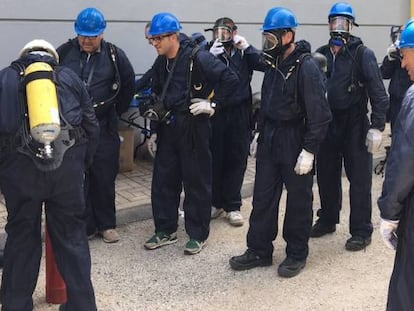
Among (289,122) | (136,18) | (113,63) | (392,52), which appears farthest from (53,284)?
(392,52)

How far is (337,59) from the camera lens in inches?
184

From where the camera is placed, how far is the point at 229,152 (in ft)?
17.7

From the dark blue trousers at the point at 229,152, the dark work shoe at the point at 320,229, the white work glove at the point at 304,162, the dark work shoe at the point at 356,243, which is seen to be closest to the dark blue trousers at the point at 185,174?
the dark blue trousers at the point at 229,152

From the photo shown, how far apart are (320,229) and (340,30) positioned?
1757mm

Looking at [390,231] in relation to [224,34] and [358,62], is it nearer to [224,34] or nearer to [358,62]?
[358,62]

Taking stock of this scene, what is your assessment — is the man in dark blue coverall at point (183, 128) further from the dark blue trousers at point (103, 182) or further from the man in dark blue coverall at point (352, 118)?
the man in dark blue coverall at point (352, 118)

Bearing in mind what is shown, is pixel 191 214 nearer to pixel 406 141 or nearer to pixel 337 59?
pixel 337 59

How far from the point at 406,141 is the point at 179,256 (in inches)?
100

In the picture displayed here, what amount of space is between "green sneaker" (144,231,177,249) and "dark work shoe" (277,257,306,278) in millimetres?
1046

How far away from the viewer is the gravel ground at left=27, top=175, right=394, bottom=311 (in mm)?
3867

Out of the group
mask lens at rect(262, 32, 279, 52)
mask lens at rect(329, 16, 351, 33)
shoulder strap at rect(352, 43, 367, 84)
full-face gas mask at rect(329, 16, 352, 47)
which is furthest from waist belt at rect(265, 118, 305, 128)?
mask lens at rect(329, 16, 351, 33)

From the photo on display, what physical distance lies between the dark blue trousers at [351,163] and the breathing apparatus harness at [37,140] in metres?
2.47

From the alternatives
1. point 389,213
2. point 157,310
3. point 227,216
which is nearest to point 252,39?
point 227,216

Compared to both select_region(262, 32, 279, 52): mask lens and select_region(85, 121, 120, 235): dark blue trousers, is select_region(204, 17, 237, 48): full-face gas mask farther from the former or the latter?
select_region(85, 121, 120, 235): dark blue trousers
